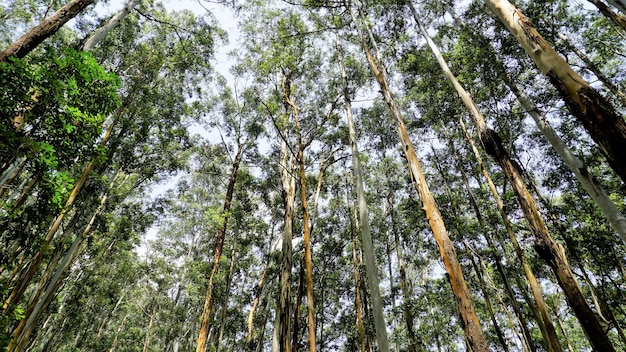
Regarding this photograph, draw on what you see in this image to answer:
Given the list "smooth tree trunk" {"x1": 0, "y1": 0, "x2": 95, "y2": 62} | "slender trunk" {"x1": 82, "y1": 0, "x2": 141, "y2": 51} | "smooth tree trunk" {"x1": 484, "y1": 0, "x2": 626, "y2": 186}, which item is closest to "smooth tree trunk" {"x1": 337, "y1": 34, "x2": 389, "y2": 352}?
"smooth tree trunk" {"x1": 484, "y1": 0, "x2": 626, "y2": 186}

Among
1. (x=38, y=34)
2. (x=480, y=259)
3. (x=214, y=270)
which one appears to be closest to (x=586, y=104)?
(x=38, y=34)

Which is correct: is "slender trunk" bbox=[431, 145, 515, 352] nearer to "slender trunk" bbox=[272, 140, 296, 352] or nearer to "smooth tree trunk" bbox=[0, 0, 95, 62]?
"slender trunk" bbox=[272, 140, 296, 352]

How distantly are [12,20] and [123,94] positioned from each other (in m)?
5.93

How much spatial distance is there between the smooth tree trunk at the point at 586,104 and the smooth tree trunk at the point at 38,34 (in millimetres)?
5634

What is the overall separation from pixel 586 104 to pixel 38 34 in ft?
19.8

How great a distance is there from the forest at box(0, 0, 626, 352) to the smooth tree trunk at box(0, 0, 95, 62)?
1.1 inches

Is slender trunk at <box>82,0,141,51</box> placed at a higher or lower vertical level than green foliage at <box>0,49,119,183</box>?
higher

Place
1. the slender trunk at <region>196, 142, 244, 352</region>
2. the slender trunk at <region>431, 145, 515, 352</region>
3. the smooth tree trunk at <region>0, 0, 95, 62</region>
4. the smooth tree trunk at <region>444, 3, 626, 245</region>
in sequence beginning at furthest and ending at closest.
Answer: the slender trunk at <region>431, 145, 515, 352</region>
the slender trunk at <region>196, 142, 244, 352</region>
the smooth tree trunk at <region>0, 0, 95, 62</region>
the smooth tree trunk at <region>444, 3, 626, 245</region>

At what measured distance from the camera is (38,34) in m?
3.91

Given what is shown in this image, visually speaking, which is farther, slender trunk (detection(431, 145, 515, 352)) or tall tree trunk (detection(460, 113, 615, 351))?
slender trunk (detection(431, 145, 515, 352))

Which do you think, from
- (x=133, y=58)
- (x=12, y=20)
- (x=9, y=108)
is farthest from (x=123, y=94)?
(x=9, y=108)

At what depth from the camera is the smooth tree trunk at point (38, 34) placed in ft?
11.8

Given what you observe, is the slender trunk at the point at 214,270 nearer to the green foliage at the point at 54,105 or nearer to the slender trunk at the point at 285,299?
the slender trunk at the point at 285,299

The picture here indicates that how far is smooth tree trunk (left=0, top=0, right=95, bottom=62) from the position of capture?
361 cm
